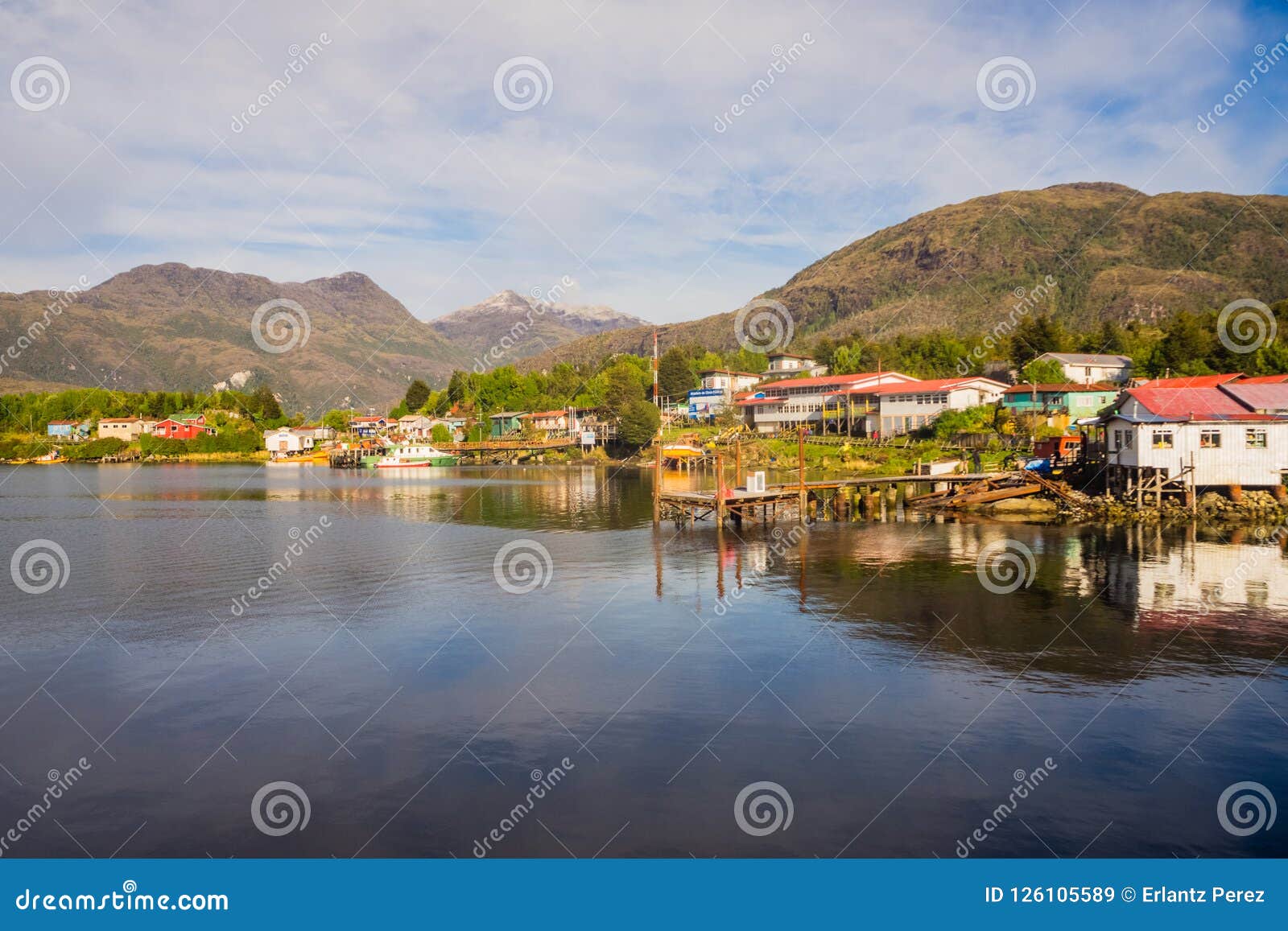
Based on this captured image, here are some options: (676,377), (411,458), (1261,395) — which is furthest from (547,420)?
(1261,395)

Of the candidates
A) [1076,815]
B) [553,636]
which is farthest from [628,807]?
[553,636]

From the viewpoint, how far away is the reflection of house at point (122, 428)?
559 feet

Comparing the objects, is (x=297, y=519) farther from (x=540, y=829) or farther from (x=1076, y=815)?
(x=1076, y=815)

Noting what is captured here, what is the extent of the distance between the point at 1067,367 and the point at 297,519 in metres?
74.5

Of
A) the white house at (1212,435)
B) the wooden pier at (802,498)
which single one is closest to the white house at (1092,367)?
the wooden pier at (802,498)

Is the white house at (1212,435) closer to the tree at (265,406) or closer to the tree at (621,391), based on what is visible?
the tree at (621,391)

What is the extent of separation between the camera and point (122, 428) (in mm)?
171250

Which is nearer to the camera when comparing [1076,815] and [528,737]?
[1076,815]

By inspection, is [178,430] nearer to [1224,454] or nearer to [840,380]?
[840,380]

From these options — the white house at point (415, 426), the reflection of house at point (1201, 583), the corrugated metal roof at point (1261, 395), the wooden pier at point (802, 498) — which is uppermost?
the white house at point (415, 426)

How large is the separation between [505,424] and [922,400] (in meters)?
92.0

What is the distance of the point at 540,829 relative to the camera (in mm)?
14820

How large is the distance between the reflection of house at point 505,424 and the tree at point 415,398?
120 feet

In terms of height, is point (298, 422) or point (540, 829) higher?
point (298, 422)
